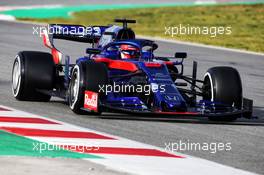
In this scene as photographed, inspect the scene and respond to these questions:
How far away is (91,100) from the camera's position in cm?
1351

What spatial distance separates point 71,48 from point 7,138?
18367 millimetres

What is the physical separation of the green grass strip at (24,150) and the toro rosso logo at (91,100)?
2066 mm

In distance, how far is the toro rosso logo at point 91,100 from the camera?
1341 cm

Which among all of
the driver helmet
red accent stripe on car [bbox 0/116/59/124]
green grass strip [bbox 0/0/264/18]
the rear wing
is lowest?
red accent stripe on car [bbox 0/116/59/124]

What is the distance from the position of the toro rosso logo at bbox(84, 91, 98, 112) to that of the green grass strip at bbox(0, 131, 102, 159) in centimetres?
207

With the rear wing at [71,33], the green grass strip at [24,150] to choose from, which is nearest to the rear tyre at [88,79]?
the green grass strip at [24,150]
